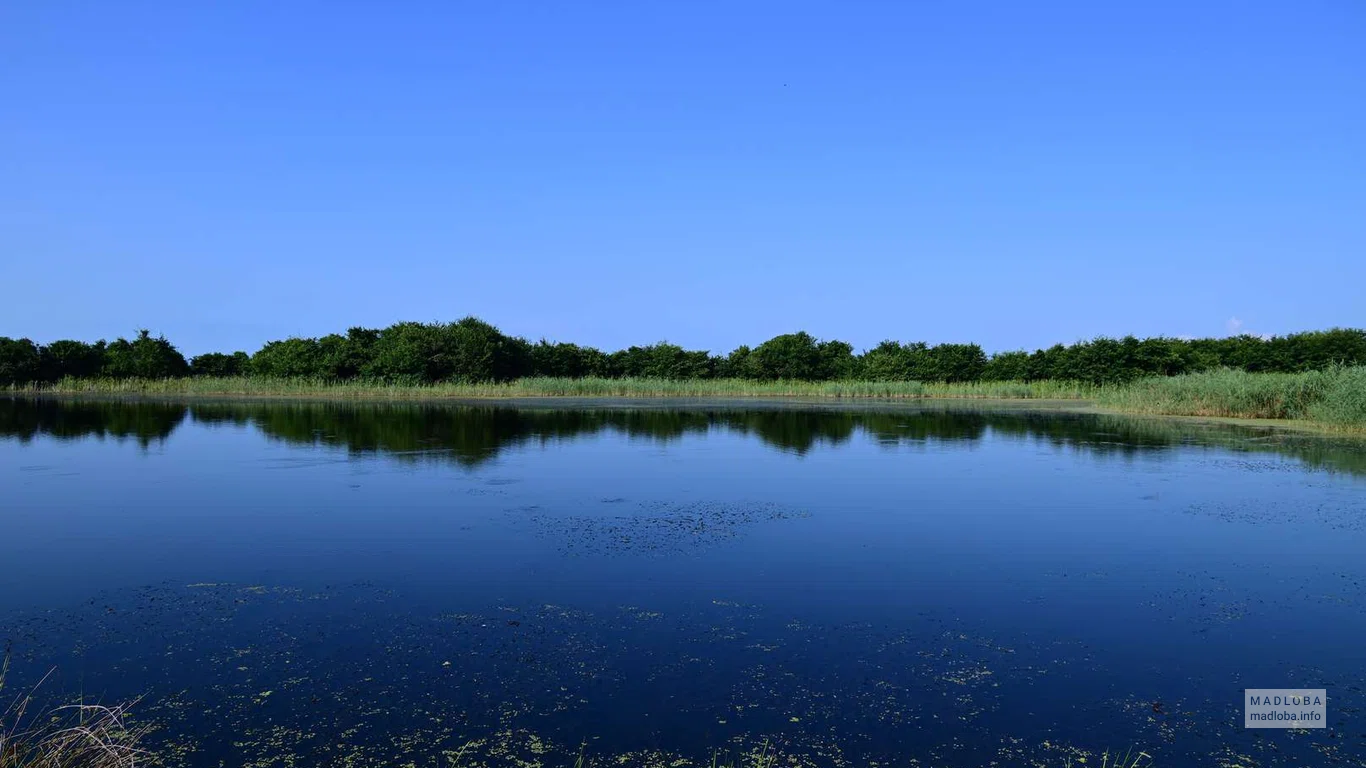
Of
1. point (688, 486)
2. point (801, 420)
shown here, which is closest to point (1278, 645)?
point (688, 486)

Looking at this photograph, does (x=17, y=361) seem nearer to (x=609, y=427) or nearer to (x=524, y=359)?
(x=524, y=359)

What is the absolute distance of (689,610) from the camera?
731 cm

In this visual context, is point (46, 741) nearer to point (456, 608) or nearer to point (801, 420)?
point (456, 608)

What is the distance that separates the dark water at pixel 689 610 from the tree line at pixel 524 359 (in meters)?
43.4

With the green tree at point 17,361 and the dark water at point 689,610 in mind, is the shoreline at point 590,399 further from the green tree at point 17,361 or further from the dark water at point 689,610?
the dark water at point 689,610

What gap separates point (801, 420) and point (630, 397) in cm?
2311

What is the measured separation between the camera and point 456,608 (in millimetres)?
7297

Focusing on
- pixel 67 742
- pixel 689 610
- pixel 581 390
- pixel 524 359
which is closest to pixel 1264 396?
pixel 689 610

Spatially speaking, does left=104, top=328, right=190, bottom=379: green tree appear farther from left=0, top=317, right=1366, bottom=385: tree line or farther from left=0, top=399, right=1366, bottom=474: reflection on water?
left=0, top=399, right=1366, bottom=474: reflection on water

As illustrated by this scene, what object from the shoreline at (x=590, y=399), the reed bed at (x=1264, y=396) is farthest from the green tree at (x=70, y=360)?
the reed bed at (x=1264, y=396)

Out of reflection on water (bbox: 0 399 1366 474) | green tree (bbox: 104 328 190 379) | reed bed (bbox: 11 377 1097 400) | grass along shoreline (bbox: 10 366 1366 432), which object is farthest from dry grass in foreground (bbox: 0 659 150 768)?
green tree (bbox: 104 328 190 379)

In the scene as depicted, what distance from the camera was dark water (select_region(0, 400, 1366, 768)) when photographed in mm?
5023

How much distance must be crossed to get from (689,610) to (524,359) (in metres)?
60.1

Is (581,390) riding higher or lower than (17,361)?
lower
